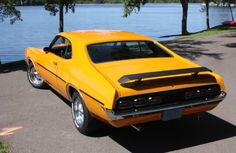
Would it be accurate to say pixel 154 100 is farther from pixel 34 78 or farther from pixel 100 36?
pixel 34 78

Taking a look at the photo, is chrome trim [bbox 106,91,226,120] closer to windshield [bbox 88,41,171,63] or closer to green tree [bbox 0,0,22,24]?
windshield [bbox 88,41,171,63]

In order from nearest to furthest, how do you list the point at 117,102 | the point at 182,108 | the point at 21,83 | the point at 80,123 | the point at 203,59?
the point at 117,102
the point at 182,108
the point at 80,123
the point at 21,83
the point at 203,59

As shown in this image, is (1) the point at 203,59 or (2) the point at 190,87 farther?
(1) the point at 203,59

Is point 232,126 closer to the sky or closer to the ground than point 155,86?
closer to the ground

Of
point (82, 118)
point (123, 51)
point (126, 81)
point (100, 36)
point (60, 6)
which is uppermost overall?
point (100, 36)

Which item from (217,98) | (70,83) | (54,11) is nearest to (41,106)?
(70,83)

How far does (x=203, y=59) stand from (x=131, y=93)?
817 centimetres

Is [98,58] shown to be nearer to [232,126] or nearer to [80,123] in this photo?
[80,123]

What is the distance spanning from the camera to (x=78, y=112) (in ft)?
19.9

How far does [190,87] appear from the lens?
5.35 meters

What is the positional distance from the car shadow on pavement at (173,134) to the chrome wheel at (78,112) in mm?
530

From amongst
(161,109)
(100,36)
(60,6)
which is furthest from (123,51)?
(60,6)

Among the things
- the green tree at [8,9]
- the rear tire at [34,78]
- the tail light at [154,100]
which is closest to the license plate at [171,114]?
the tail light at [154,100]

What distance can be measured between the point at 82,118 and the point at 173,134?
4.76 ft
